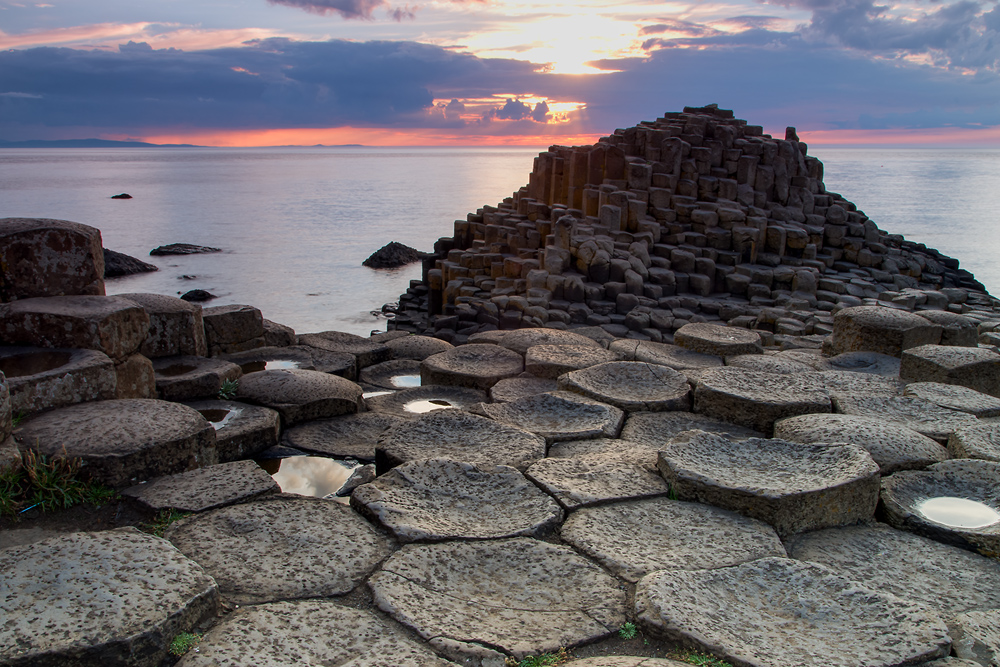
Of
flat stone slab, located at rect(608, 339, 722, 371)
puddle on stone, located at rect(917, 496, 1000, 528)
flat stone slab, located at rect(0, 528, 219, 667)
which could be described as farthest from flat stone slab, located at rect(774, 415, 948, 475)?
flat stone slab, located at rect(0, 528, 219, 667)

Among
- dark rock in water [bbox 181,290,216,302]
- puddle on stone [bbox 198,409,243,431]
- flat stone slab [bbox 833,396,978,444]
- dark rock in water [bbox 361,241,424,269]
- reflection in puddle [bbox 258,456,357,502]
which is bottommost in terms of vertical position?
dark rock in water [bbox 181,290,216,302]

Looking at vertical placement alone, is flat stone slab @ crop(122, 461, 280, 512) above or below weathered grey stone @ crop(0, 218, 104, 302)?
below

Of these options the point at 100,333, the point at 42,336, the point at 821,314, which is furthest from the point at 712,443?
the point at 821,314

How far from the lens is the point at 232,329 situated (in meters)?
7.47

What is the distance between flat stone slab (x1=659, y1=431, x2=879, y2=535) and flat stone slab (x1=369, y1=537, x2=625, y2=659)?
872 millimetres

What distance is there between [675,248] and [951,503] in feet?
37.0

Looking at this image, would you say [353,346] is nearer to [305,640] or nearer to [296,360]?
[296,360]

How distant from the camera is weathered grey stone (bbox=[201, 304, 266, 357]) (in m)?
7.37

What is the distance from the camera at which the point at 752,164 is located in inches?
663

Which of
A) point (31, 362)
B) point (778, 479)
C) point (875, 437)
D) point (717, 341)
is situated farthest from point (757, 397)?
point (31, 362)

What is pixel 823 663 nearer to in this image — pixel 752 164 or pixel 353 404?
pixel 353 404

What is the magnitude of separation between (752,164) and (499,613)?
16186mm

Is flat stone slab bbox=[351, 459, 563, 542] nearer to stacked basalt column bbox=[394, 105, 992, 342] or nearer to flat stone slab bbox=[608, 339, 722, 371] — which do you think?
flat stone slab bbox=[608, 339, 722, 371]

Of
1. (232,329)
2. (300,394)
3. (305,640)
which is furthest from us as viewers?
(232,329)
